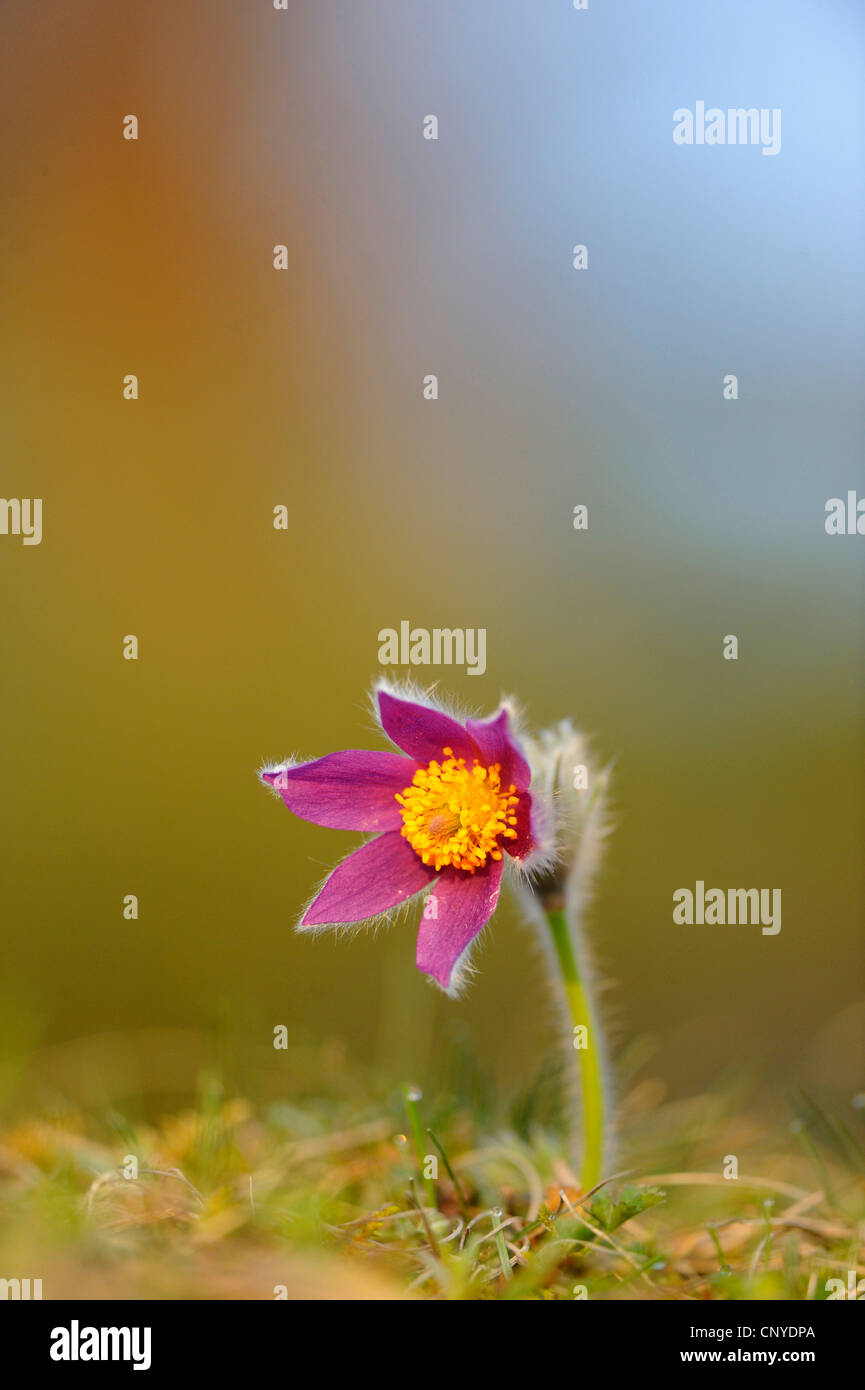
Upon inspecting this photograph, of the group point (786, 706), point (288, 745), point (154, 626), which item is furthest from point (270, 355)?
point (786, 706)

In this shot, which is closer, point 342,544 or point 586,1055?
point 586,1055

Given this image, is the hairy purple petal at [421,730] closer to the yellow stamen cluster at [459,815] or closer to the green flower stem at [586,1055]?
the yellow stamen cluster at [459,815]

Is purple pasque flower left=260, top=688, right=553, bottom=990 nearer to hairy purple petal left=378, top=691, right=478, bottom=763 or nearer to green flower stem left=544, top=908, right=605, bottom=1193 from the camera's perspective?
hairy purple petal left=378, top=691, right=478, bottom=763

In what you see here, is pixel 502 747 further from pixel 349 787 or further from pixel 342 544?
pixel 342 544

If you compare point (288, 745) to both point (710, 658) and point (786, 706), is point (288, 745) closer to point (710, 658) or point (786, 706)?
point (710, 658)

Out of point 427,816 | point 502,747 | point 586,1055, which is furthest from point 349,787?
point 586,1055
